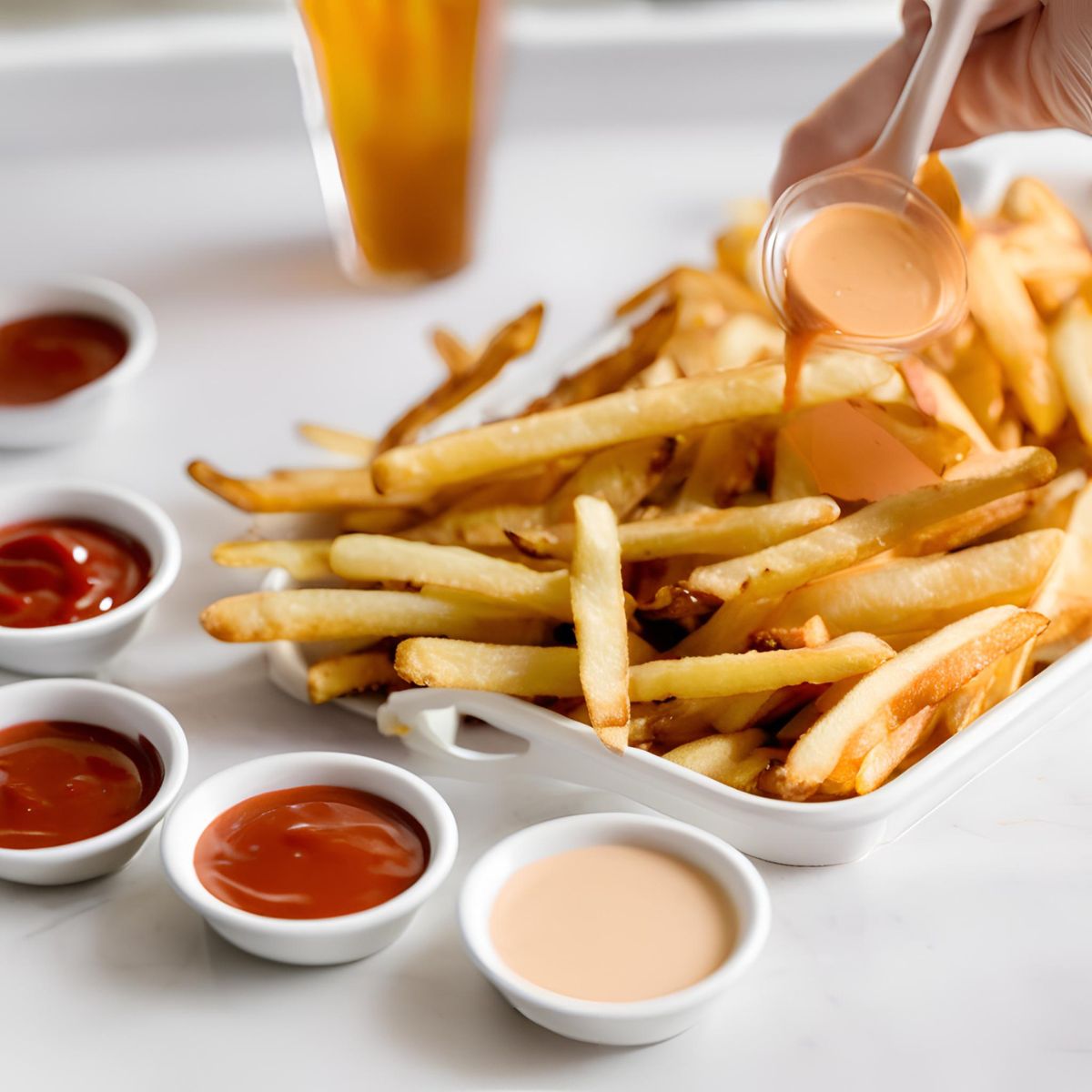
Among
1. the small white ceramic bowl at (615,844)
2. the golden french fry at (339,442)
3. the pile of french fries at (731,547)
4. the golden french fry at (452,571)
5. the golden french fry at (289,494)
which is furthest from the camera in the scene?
the golden french fry at (339,442)

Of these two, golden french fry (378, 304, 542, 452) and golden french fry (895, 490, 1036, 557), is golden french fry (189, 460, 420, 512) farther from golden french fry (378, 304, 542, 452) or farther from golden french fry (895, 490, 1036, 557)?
golden french fry (895, 490, 1036, 557)

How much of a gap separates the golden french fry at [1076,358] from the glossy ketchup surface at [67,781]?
1.21 m

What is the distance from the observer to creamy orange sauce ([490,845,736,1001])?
4.57 ft

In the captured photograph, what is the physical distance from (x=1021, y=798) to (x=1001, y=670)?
192 millimetres

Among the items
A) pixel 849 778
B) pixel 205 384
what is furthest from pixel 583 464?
pixel 205 384

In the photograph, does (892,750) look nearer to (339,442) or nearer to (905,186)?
(905,186)

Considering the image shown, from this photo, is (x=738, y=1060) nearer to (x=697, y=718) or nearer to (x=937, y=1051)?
(x=937, y=1051)

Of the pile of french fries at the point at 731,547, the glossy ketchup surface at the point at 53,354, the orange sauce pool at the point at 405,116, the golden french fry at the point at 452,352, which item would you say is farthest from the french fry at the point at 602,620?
the orange sauce pool at the point at 405,116

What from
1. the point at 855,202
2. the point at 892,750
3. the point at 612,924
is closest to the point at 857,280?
the point at 855,202

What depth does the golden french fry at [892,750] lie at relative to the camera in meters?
1.54

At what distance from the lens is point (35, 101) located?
3221 mm

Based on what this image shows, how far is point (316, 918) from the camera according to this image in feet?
4.75

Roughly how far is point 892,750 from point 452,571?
53 cm

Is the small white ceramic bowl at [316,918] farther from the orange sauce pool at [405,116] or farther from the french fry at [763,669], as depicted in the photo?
the orange sauce pool at [405,116]
